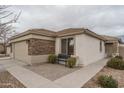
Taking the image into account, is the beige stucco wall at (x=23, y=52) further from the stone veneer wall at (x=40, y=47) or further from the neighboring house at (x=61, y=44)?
the stone veneer wall at (x=40, y=47)

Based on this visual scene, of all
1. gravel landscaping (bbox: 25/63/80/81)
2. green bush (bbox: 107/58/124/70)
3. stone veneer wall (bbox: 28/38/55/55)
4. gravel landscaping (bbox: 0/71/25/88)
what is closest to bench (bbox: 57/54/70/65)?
stone veneer wall (bbox: 28/38/55/55)

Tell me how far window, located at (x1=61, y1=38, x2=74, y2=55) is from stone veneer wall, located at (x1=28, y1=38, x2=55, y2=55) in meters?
1.28

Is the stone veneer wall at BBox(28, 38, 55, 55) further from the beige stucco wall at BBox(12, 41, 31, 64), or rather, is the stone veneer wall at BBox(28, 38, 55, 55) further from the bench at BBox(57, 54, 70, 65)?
the bench at BBox(57, 54, 70, 65)

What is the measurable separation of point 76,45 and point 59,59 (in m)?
2.32

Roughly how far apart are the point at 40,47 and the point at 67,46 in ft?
8.51

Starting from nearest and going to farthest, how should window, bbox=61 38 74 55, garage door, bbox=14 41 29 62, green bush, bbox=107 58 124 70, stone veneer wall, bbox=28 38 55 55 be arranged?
green bush, bbox=107 58 124 70
stone veneer wall, bbox=28 38 55 55
window, bbox=61 38 74 55
garage door, bbox=14 41 29 62

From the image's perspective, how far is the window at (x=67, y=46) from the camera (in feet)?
33.6

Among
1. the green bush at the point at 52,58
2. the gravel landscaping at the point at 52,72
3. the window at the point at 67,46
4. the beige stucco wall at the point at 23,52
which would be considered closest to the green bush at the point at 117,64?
the gravel landscaping at the point at 52,72

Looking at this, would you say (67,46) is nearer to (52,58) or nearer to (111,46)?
(52,58)

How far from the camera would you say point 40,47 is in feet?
35.0

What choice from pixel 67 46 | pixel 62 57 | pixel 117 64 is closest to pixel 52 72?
pixel 62 57

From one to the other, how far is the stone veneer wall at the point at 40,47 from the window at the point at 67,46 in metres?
1.28

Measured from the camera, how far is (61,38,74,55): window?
10.2m
